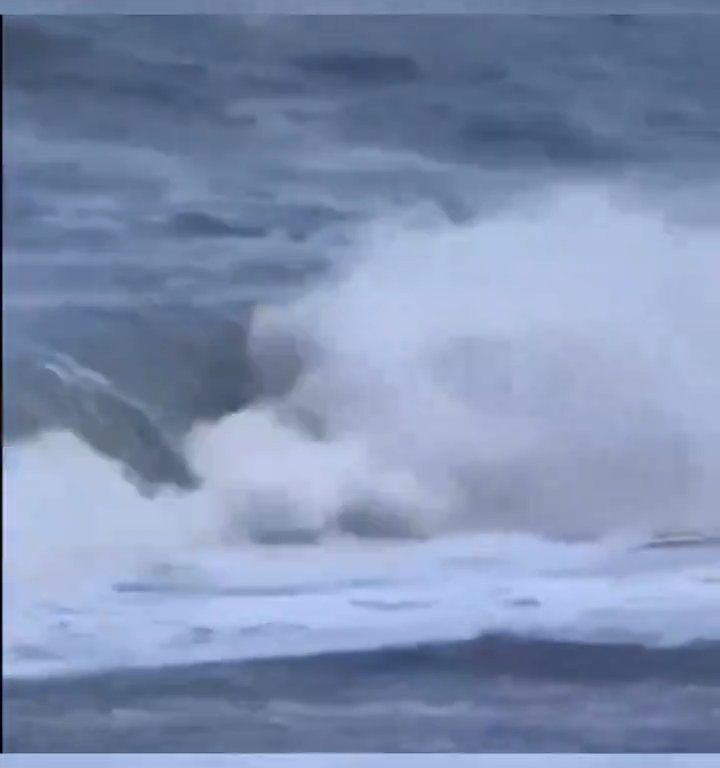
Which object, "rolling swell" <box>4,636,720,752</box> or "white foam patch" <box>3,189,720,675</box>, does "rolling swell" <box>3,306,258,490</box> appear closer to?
"white foam patch" <box>3,189,720,675</box>

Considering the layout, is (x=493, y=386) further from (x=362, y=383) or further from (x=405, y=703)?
(x=405, y=703)

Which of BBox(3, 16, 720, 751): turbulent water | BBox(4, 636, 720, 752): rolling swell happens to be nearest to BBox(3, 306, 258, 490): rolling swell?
BBox(3, 16, 720, 751): turbulent water

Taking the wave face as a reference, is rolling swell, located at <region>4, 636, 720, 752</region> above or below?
below

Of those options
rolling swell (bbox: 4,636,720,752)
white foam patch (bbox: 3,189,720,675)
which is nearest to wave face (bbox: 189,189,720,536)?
white foam patch (bbox: 3,189,720,675)

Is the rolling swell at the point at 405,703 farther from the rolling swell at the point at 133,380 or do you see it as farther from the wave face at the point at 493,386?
the rolling swell at the point at 133,380

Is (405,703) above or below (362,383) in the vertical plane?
below

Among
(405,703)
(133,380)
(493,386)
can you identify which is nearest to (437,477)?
(493,386)

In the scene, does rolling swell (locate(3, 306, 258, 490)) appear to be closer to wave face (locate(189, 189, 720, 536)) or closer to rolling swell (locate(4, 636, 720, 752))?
wave face (locate(189, 189, 720, 536))

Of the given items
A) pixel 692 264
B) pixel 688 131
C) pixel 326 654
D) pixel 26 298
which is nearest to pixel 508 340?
pixel 692 264

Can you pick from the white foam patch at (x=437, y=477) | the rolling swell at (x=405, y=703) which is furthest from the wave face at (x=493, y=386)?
the rolling swell at (x=405, y=703)

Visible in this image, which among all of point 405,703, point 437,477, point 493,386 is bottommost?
point 405,703
